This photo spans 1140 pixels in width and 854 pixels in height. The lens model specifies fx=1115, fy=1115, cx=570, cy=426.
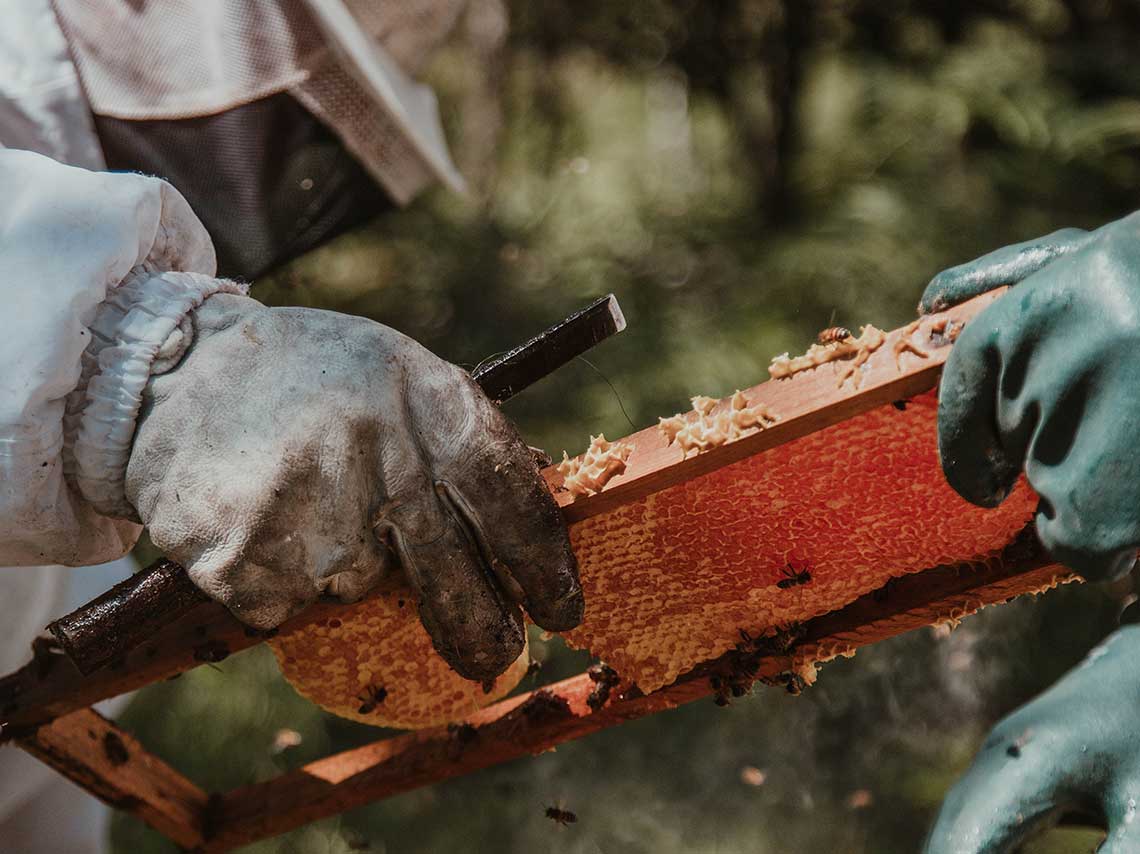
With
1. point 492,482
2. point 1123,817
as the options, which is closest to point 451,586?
point 492,482

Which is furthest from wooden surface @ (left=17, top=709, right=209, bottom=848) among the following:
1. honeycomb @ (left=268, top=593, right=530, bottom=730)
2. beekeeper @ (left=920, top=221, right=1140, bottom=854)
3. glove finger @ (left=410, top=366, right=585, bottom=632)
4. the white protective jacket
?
beekeeper @ (left=920, top=221, right=1140, bottom=854)

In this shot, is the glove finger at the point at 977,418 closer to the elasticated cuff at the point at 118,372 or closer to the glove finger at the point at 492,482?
the glove finger at the point at 492,482

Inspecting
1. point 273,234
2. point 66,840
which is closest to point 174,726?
point 66,840

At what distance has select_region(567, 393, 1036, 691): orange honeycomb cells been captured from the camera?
1.47 metres

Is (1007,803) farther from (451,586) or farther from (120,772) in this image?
(120,772)

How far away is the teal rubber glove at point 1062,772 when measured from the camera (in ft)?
3.48

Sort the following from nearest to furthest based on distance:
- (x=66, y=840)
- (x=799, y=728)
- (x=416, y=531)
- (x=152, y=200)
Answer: (x=416, y=531) → (x=152, y=200) → (x=66, y=840) → (x=799, y=728)

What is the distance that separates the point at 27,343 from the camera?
1433 mm

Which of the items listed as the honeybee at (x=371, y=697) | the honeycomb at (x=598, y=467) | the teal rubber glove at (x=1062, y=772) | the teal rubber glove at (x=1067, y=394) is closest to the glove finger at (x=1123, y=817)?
the teal rubber glove at (x=1062, y=772)

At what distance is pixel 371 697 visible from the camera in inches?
75.3

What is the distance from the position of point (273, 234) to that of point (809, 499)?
1.49 meters

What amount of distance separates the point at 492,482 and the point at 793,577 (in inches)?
18.8

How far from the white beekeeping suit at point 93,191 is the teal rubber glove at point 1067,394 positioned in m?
1.04

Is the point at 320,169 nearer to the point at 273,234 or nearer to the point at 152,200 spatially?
the point at 273,234
